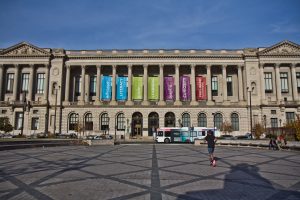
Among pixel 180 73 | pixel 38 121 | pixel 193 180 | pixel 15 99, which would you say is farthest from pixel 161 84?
pixel 193 180

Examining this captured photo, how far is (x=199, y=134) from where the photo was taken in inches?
2117

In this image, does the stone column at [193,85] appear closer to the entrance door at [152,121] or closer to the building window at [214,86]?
the building window at [214,86]

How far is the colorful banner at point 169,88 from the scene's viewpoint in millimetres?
68500

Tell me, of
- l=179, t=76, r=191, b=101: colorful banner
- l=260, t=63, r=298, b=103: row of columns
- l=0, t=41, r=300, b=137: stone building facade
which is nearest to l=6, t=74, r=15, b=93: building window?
l=0, t=41, r=300, b=137: stone building facade

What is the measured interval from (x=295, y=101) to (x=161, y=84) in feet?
109

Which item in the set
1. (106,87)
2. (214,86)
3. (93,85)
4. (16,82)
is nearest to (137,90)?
(106,87)

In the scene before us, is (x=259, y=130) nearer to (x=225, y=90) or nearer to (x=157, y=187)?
(x=225, y=90)

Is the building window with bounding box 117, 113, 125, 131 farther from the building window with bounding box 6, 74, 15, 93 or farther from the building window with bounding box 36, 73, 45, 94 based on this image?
the building window with bounding box 6, 74, 15, 93

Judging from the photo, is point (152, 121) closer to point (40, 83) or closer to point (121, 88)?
point (121, 88)

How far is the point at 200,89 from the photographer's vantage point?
69.4 m

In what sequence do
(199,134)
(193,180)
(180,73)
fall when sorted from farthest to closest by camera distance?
(180,73) < (199,134) < (193,180)

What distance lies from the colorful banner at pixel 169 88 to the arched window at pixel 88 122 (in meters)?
19.8

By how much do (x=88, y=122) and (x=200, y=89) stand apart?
29841 mm

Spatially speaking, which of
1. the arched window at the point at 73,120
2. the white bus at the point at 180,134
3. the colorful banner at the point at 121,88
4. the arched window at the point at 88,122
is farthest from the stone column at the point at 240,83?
the arched window at the point at 73,120
